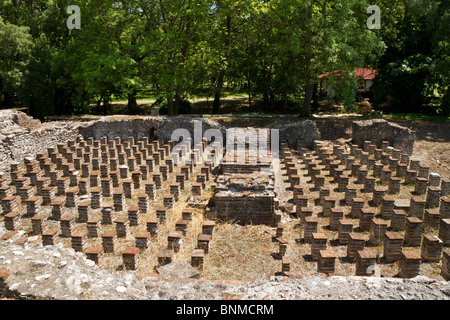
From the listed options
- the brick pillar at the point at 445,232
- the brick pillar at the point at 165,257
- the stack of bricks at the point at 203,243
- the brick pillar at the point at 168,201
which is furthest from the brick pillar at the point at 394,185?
the brick pillar at the point at 165,257

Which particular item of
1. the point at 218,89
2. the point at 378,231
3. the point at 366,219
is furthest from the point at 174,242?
the point at 218,89

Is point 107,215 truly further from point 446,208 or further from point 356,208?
point 446,208

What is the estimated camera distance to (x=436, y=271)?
23.6 feet

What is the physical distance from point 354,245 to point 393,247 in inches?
30.4

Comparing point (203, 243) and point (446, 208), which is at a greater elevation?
point (446, 208)

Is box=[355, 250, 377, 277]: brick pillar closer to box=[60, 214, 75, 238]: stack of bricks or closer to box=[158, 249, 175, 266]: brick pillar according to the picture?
box=[158, 249, 175, 266]: brick pillar

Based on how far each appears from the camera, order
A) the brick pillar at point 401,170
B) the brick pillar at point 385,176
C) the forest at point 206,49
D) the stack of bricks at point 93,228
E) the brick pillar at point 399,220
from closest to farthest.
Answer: the stack of bricks at point 93,228, the brick pillar at point 399,220, the brick pillar at point 385,176, the brick pillar at point 401,170, the forest at point 206,49

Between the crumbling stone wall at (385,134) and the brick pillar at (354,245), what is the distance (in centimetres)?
1058

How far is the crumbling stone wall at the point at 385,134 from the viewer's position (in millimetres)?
16594

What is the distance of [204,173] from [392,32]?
17.9 meters

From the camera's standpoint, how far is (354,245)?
7.73 metres

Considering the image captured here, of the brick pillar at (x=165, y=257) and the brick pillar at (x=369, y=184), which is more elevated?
the brick pillar at (x=369, y=184)

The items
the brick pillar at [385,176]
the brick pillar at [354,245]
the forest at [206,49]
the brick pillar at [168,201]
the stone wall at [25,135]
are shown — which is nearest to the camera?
the brick pillar at [354,245]

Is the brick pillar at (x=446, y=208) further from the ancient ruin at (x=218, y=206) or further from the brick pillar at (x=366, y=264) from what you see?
the brick pillar at (x=366, y=264)
